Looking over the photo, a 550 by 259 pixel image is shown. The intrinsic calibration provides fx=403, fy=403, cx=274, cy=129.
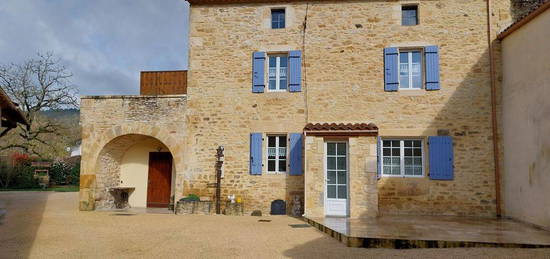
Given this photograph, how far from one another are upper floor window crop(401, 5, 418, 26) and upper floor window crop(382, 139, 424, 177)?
290 centimetres

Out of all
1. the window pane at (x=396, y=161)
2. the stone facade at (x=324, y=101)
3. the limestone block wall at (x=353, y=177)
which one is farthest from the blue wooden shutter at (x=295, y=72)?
the window pane at (x=396, y=161)

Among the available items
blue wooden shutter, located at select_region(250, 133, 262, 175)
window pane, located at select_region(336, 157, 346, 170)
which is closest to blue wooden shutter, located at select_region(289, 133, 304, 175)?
blue wooden shutter, located at select_region(250, 133, 262, 175)

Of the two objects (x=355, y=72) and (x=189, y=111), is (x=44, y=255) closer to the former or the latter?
(x=189, y=111)

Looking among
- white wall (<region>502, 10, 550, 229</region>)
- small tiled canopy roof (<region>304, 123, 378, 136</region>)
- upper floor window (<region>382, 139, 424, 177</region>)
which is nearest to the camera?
white wall (<region>502, 10, 550, 229</region>)

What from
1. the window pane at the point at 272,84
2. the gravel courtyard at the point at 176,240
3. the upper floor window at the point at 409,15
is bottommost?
the gravel courtyard at the point at 176,240

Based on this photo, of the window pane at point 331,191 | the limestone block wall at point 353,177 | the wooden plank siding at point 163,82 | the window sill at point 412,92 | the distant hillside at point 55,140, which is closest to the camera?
the limestone block wall at point 353,177

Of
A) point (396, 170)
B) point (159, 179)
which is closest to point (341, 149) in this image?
point (396, 170)

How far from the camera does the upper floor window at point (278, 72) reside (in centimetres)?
1016

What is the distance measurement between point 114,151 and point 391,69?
7597mm

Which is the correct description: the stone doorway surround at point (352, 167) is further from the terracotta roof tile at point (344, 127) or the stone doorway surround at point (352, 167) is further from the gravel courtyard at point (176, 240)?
the gravel courtyard at point (176, 240)

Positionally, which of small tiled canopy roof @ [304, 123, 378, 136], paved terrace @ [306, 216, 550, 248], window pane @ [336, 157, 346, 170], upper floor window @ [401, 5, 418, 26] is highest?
upper floor window @ [401, 5, 418, 26]

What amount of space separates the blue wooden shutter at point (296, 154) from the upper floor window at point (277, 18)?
286cm

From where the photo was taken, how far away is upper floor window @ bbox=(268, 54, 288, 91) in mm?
10164

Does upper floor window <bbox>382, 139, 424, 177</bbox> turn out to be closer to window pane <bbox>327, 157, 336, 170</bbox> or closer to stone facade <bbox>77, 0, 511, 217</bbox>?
stone facade <bbox>77, 0, 511, 217</bbox>
